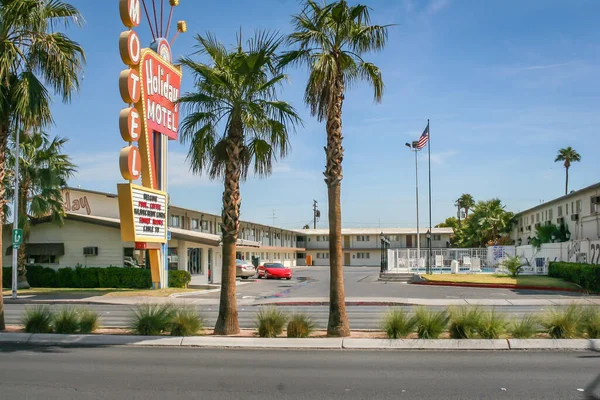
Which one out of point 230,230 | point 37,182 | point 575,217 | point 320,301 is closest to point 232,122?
point 230,230

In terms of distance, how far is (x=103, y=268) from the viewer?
3384cm

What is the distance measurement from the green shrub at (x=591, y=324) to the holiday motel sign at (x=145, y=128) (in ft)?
59.5

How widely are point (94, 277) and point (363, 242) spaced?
5612 cm

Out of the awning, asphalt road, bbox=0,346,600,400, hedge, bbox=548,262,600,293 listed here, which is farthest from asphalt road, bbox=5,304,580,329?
the awning

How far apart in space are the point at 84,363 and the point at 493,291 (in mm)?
23249

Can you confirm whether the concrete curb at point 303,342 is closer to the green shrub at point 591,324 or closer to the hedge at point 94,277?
the green shrub at point 591,324

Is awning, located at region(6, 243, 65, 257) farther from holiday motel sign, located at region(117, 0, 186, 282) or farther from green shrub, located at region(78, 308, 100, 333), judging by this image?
green shrub, located at region(78, 308, 100, 333)

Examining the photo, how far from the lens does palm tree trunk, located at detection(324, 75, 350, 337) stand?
13.2m

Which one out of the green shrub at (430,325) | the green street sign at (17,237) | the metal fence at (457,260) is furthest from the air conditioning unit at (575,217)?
the green street sign at (17,237)

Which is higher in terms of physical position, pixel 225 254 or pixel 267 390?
pixel 225 254

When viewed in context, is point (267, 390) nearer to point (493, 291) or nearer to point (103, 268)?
point (493, 291)

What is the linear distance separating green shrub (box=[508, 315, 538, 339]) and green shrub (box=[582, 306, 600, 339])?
95cm

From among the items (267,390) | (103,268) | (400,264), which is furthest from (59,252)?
(267,390)

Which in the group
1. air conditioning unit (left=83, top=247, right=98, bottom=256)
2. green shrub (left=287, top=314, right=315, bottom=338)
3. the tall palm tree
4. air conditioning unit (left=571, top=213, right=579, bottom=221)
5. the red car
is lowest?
the red car
